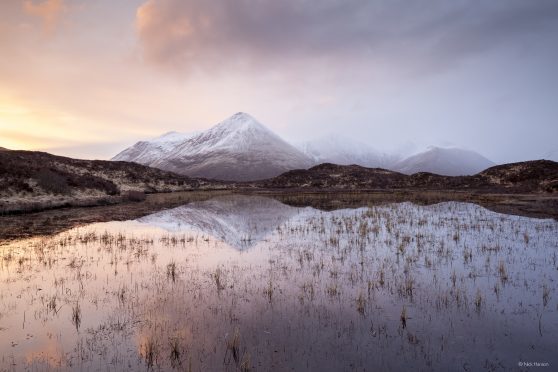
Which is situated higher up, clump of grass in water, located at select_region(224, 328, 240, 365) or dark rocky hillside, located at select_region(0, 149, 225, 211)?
dark rocky hillside, located at select_region(0, 149, 225, 211)

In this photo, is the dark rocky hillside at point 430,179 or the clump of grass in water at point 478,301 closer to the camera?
the clump of grass in water at point 478,301

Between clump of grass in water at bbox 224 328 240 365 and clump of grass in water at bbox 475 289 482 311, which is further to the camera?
clump of grass in water at bbox 475 289 482 311

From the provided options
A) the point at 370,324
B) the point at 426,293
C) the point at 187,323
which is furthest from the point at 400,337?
the point at 187,323

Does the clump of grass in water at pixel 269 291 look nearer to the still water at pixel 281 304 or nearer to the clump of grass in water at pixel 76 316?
the still water at pixel 281 304

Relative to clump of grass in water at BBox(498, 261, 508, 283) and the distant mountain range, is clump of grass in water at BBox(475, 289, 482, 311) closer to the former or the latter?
clump of grass in water at BBox(498, 261, 508, 283)

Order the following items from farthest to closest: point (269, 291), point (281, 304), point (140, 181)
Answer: point (140, 181) → point (269, 291) → point (281, 304)

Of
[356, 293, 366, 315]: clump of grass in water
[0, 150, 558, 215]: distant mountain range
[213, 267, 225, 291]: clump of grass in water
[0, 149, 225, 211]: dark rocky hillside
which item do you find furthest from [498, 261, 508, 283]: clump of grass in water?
[0, 149, 225, 211]: dark rocky hillside

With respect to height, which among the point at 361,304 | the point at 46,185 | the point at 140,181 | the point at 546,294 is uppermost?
the point at 140,181

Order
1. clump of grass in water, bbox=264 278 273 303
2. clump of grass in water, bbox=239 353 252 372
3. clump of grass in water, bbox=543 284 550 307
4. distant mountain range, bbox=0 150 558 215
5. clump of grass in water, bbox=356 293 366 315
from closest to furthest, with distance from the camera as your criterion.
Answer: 1. clump of grass in water, bbox=239 353 252 372
2. clump of grass in water, bbox=356 293 366 315
3. clump of grass in water, bbox=543 284 550 307
4. clump of grass in water, bbox=264 278 273 303
5. distant mountain range, bbox=0 150 558 215

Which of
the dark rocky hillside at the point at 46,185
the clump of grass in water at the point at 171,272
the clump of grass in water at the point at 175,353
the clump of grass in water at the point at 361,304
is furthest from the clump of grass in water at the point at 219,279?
the dark rocky hillside at the point at 46,185

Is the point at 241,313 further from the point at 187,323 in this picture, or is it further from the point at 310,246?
the point at 310,246

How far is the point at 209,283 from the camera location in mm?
11594

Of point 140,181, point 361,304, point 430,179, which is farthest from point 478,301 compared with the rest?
point 430,179

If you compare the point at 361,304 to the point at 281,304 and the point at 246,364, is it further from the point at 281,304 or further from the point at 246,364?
the point at 246,364
